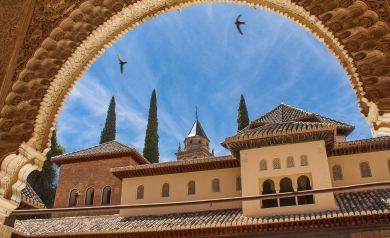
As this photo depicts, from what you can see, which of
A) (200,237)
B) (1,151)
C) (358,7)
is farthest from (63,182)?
(358,7)

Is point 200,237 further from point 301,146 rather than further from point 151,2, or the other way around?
point 151,2

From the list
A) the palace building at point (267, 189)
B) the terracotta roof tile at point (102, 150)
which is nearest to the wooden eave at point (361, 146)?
the palace building at point (267, 189)

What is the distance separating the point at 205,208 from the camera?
14594mm

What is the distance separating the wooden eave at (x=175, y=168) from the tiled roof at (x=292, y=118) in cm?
252

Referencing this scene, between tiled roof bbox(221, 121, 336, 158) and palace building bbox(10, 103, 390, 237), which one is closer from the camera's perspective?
palace building bbox(10, 103, 390, 237)

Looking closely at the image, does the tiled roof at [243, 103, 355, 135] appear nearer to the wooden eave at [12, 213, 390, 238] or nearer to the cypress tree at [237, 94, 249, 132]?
the wooden eave at [12, 213, 390, 238]

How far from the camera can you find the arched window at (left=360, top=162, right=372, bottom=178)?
1412 centimetres

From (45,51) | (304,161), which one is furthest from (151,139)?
(45,51)

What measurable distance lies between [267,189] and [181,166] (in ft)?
12.5

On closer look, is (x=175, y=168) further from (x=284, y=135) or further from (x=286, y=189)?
(x=284, y=135)

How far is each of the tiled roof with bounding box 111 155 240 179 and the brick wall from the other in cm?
376

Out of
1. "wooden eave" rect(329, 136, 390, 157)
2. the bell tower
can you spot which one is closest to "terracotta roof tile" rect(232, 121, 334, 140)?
"wooden eave" rect(329, 136, 390, 157)

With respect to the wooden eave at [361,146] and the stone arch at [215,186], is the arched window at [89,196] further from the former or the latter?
the wooden eave at [361,146]

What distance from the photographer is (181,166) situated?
1609 cm
